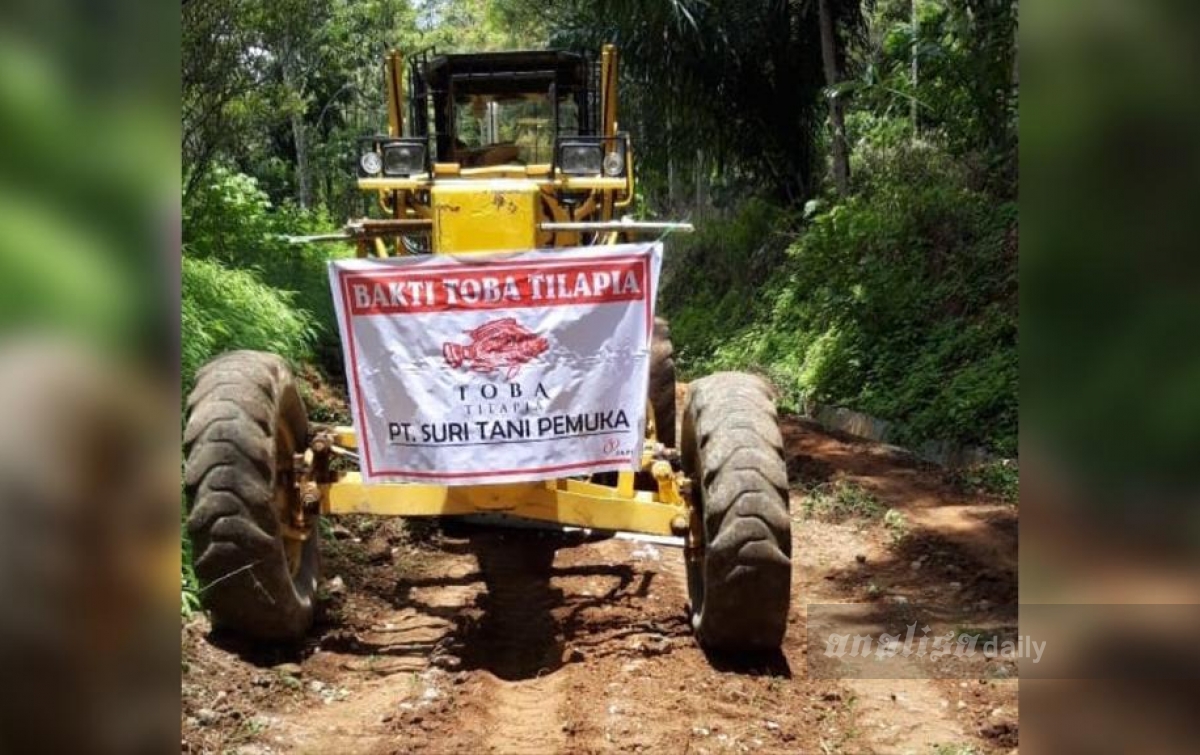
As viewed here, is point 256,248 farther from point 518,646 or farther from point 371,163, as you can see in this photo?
point 518,646

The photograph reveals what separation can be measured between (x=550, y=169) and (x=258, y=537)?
2923 mm

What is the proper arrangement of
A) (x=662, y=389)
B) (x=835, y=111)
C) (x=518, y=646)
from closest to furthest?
(x=518, y=646) < (x=662, y=389) < (x=835, y=111)

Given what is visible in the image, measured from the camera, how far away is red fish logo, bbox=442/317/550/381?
4.51 metres

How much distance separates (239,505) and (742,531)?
210 cm

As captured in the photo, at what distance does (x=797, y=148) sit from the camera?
18328 millimetres

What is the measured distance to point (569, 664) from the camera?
469 cm

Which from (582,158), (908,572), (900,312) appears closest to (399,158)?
(582,158)

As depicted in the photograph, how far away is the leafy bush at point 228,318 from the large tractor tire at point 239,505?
4.87 ft

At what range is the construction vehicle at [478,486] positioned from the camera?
14.3 ft

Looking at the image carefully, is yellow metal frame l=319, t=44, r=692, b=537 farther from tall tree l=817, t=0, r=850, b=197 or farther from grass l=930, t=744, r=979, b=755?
tall tree l=817, t=0, r=850, b=197

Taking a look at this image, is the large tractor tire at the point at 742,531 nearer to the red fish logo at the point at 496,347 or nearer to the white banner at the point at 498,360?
the white banner at the point at 498,360

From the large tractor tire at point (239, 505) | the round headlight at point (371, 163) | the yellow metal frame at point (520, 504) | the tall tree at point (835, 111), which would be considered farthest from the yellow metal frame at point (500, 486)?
the tall tree at point (835, 111)
